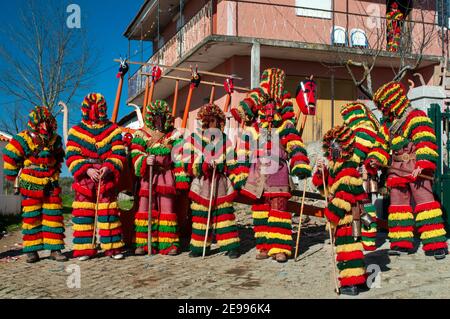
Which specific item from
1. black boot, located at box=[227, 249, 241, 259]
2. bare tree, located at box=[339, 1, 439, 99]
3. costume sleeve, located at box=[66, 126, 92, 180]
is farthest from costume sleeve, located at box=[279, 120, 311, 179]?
bare tree, located at box=[339, 1, 439, 99]

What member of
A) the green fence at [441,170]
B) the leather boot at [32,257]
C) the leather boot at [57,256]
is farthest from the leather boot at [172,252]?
the green fence at [441,170]

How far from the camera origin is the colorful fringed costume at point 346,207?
478 centimetres

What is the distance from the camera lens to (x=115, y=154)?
265 inches

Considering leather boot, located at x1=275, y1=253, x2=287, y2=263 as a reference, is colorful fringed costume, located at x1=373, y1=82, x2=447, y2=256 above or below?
above

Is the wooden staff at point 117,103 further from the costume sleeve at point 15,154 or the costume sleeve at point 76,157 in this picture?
the costume sleeve at point 15,154

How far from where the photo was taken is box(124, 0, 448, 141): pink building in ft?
47.0

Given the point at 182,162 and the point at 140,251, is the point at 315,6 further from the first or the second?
the point at 140,251

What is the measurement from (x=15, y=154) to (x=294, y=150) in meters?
3.64

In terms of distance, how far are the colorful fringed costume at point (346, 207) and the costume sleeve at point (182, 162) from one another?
240 cm

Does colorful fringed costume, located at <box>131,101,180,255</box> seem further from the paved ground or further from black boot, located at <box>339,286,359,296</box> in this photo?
black boot, located at <box>339,286,359,296</box>

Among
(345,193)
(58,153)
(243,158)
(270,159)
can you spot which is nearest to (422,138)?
(270,159)

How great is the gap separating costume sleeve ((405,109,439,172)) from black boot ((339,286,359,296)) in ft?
7.18

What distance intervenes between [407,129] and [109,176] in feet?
12.9

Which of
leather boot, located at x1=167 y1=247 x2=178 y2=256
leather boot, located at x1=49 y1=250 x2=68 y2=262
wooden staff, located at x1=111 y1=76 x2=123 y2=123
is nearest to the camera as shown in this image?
leather boot, located at x1=49 y1=250 x2=68 y2=262
